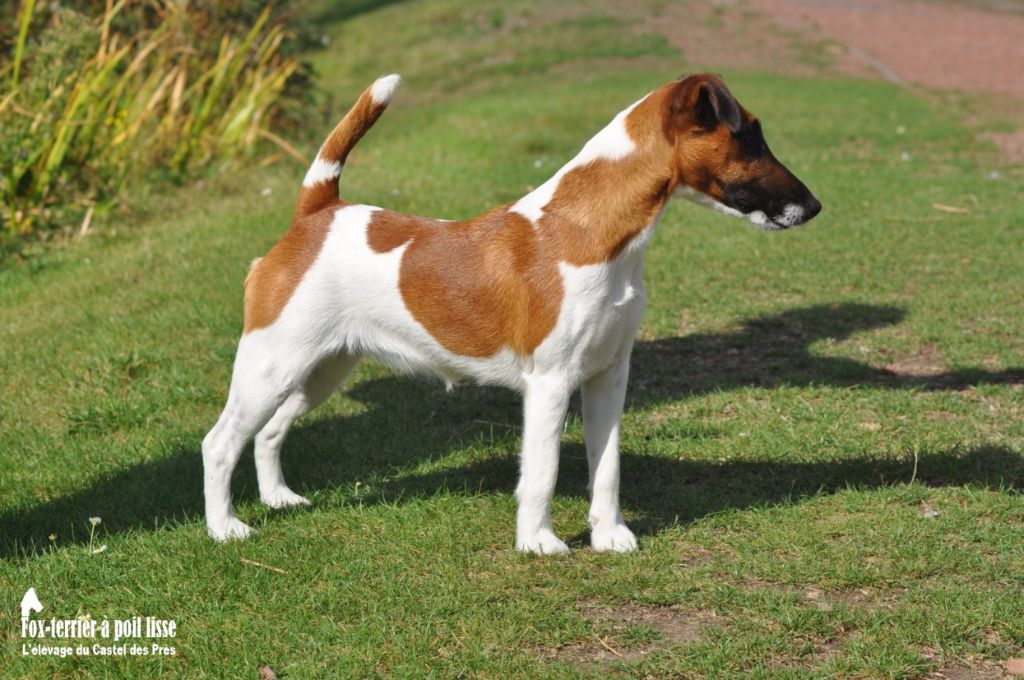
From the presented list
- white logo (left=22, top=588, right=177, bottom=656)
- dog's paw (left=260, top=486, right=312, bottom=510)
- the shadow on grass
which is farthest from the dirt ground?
white logo (left=22, top=588, right=177, bottom=656)

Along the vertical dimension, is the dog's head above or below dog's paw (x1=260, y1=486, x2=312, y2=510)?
above

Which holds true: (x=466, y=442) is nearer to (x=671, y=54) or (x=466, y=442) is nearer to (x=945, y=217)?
(x=945, y=217)

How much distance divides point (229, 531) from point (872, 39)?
16.6 metres

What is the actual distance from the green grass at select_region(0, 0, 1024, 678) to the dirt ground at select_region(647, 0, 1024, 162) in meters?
6.67

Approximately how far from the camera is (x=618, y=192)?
4230mm

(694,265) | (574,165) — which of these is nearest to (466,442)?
(574,165)

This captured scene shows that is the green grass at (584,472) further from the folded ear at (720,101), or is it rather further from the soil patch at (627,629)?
the folded ear at (720,101)

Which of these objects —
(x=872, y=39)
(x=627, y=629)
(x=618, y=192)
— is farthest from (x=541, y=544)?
(x=872, y=39)

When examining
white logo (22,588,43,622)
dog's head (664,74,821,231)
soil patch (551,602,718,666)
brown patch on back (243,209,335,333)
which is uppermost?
dog's head (664,74,821,231)

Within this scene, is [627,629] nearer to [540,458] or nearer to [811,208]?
[540,458]

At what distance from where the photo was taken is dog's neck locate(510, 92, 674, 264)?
420 cm

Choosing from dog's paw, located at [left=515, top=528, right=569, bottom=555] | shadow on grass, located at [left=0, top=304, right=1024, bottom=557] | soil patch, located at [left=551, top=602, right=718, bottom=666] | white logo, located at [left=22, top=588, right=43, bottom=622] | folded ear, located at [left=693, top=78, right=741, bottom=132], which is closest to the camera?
soil patch, located at [left=551, top=602, right=718, bottom=666]

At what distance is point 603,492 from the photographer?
179 inches

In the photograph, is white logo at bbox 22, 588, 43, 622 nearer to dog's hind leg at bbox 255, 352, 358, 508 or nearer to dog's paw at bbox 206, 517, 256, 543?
dog's paw at bbox 206, 517, 256, 543
